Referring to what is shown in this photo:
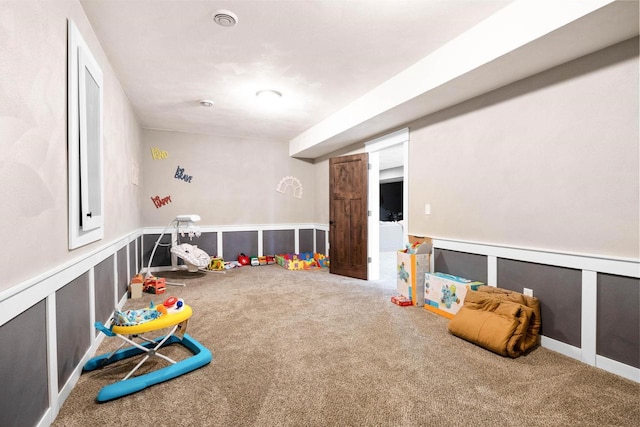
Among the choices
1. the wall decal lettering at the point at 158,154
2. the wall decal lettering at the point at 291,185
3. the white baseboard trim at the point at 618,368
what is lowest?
the white baseboard trim at the point at 618,368

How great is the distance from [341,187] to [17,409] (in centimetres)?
439

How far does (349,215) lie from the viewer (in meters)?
5.03

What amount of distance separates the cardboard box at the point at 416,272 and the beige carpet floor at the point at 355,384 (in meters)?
0.44

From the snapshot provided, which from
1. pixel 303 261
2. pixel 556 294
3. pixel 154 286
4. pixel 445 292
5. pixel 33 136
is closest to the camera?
pixel 33 136

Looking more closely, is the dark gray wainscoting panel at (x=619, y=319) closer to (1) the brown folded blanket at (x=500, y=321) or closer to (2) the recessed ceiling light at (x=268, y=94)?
(1) the brown folded blanket at (x=500, y=321)

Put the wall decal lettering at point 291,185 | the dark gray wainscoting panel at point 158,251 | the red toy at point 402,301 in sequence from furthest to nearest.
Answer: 1. the wall decal lettering at point 291,185
2. the dark gray wainscoting panel at point 158,251
3. the red toy at point 402,301

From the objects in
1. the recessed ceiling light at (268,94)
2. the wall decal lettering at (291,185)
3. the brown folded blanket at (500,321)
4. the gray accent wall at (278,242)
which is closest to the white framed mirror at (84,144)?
the recessed ceiling light at (268,94)

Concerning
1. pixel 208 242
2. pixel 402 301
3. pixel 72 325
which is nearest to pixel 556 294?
pixel 402 301

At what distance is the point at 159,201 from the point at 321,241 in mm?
3093

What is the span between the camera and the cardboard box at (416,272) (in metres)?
3.51

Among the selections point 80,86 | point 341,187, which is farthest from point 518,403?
point 341,187

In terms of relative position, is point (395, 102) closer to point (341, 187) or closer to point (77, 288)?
point (341, 187)

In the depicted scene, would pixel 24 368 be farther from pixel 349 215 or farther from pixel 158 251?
pixel 158 251

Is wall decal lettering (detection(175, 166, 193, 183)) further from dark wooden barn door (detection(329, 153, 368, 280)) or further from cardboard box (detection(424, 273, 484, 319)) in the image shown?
cardboard box (detection(424, 273, 484, 319))
